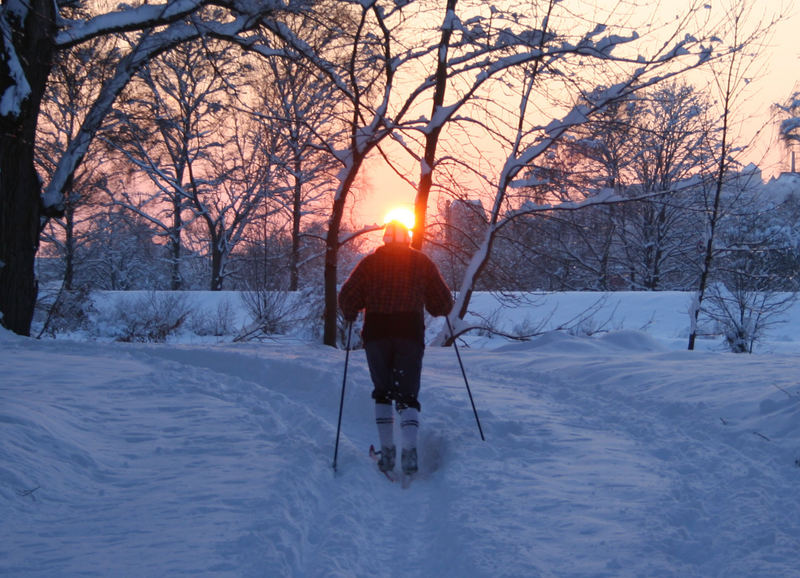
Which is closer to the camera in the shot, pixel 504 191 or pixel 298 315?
pixel 504 191

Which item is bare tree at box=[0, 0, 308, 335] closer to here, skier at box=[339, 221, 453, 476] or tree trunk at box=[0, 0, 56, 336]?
tree trunk at box=[0, 0, 56, 336]

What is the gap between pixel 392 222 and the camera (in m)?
5.07

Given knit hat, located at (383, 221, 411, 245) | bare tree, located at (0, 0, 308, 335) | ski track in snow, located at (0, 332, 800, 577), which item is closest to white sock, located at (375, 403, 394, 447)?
ski track in snow, located at (0, 332, 800, 577)

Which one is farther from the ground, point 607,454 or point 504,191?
point 504,191

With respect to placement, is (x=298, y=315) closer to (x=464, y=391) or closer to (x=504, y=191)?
(x=504, y=191)

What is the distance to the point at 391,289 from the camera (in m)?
4.93

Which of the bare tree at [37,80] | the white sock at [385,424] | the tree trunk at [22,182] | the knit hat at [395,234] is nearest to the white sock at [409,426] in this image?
the white sock at [385,424]

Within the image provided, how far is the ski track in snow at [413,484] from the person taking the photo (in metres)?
3.03

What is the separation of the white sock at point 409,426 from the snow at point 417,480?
28 cm

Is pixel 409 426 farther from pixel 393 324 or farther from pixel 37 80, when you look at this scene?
pixel 37 80

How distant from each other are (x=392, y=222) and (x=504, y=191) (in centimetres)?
791

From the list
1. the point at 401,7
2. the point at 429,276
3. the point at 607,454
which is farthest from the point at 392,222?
the point at 401,7

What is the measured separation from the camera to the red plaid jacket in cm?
493

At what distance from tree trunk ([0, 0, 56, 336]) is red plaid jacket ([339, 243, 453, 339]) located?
24.9 ft
